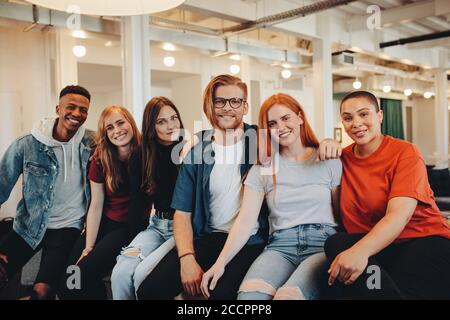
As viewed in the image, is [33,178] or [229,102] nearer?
[229,102]

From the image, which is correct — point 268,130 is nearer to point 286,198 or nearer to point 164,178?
point 286,198

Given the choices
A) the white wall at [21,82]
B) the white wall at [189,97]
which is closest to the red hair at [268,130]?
the white wall at [21,82]

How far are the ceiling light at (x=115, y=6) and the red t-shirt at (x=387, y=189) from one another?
0.99 metres

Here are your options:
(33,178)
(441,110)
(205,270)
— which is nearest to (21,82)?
(33,178)

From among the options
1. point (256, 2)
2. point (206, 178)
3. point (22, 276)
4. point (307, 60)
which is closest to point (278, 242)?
point (206, 178)

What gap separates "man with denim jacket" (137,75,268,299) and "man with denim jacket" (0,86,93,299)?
24.4 inches

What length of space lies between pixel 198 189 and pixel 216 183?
0.29ft

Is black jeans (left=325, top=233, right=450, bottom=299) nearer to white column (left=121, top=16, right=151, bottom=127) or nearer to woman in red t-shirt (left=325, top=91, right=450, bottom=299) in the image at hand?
woman in red t-shirt (left=325, top=91, right=450, bottom=299)

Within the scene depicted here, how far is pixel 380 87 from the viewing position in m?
11.5

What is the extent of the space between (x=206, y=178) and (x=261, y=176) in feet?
0.91

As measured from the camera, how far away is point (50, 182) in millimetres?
2188

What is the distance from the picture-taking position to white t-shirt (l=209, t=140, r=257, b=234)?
1913mm

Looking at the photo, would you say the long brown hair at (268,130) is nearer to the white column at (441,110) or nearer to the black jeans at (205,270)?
the black jeans at (205,270)
